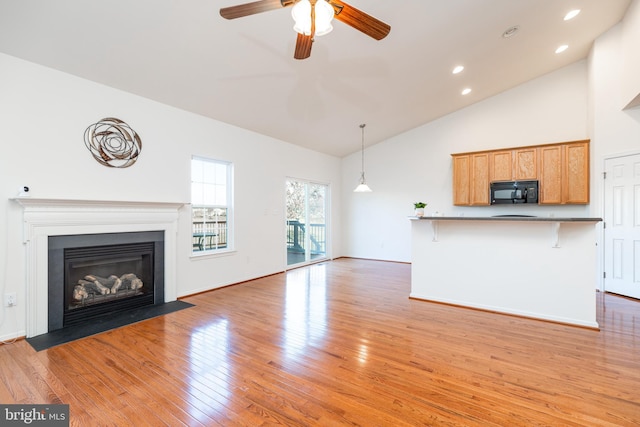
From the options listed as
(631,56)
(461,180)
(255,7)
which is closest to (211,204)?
(255,7)

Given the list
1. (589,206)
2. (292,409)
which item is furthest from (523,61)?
(292,409)

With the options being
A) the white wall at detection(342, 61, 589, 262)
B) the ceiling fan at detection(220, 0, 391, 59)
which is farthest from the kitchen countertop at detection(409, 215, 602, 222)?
the white wall at detection(342, 61, 589, 262)

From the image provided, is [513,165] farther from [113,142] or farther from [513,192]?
[113,142]

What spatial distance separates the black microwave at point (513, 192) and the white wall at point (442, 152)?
1.46ft

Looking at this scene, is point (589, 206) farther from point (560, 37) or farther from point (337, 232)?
point (337, 232)

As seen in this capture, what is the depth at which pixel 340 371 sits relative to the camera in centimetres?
231

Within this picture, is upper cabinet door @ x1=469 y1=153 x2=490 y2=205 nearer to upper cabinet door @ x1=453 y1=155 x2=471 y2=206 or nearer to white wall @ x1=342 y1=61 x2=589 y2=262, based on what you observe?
upper cabinet door @ x1=453 y1=155 x2=471 y2=206

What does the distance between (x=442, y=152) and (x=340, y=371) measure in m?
5.88

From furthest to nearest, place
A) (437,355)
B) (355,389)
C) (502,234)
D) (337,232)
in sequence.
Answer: (337,232)
(502,234)
(437,355)
(355,389)

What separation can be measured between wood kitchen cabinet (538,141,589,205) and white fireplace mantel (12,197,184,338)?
260 inches

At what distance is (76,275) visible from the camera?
345cm

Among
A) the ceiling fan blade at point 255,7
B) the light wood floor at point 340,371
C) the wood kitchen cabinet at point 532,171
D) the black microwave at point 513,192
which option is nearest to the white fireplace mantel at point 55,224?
the light wood floor at point 340,371

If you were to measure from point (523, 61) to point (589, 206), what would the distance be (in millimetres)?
2877

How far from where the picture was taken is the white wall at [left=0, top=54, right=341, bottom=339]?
2.90 metres
